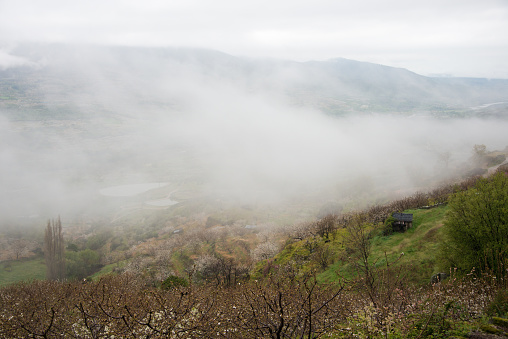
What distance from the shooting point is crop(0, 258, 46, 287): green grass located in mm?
45750

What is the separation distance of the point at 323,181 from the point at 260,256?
2700 inches

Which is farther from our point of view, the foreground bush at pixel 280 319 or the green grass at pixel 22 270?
the green grass at pixel 22 270

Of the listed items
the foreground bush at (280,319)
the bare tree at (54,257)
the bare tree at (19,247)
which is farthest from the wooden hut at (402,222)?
the bare tree at (19,247)

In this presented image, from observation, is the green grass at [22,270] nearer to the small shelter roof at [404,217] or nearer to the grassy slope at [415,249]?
the grassy slope at [415,249]

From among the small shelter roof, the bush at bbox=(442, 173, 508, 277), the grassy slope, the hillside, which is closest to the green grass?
the hillside

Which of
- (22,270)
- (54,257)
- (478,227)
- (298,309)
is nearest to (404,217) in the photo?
(478,227)

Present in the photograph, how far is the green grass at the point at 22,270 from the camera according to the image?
45750 mm

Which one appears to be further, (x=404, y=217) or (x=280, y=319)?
(x=404, y=217)

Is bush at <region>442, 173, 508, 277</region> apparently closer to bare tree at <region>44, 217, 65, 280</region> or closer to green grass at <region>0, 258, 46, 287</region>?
bare tree at <region>44, 217, 65, 280</region>

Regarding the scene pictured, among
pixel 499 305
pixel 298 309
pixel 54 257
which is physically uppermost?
pixel 298 309

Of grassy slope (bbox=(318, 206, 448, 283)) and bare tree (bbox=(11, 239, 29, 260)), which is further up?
grassy slope (bbox=(318, 206, 448, 283))

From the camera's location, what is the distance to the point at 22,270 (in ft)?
163

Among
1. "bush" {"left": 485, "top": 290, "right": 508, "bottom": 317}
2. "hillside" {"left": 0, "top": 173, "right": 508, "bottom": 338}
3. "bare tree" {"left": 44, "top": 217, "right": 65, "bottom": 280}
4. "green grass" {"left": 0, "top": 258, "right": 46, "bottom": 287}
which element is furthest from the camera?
"green grass" {"left": 0, "top": 258, "right": 46, "bottom": 287}

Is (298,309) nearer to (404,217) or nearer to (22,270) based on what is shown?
(404,217)
